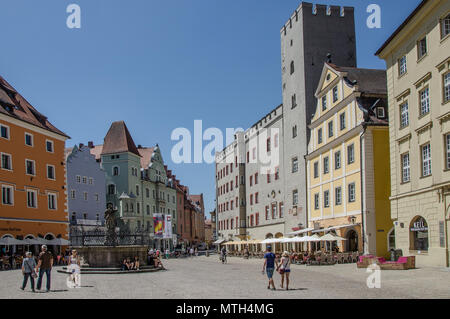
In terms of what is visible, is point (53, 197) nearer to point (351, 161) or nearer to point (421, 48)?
point (351, 161)

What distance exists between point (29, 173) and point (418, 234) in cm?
3293

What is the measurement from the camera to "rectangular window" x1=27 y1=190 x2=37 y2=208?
46625 mm

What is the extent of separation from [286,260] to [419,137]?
12973mm

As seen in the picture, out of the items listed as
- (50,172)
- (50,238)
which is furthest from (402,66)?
(50,238)

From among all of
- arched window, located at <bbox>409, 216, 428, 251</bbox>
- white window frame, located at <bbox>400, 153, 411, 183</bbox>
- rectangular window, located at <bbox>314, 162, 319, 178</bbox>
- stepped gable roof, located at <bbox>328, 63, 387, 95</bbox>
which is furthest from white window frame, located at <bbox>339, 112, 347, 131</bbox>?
arched window, located at <bbox>409, 216, 428, 251</bbox>

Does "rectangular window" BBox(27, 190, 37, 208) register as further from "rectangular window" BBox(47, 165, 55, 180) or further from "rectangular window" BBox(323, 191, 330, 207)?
"rectangular window" BBox(323, 191, 330, 207)

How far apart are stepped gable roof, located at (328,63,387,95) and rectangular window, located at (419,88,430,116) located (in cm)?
941

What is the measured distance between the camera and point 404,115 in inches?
1180

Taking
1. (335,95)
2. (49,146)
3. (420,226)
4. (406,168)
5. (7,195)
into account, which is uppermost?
(335,95)

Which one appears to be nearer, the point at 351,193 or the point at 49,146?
the point at 351,193

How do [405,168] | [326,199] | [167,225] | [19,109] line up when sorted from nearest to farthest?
1. [405,168]
2. [326,199]
3. [19,109]
4. [167,225]
